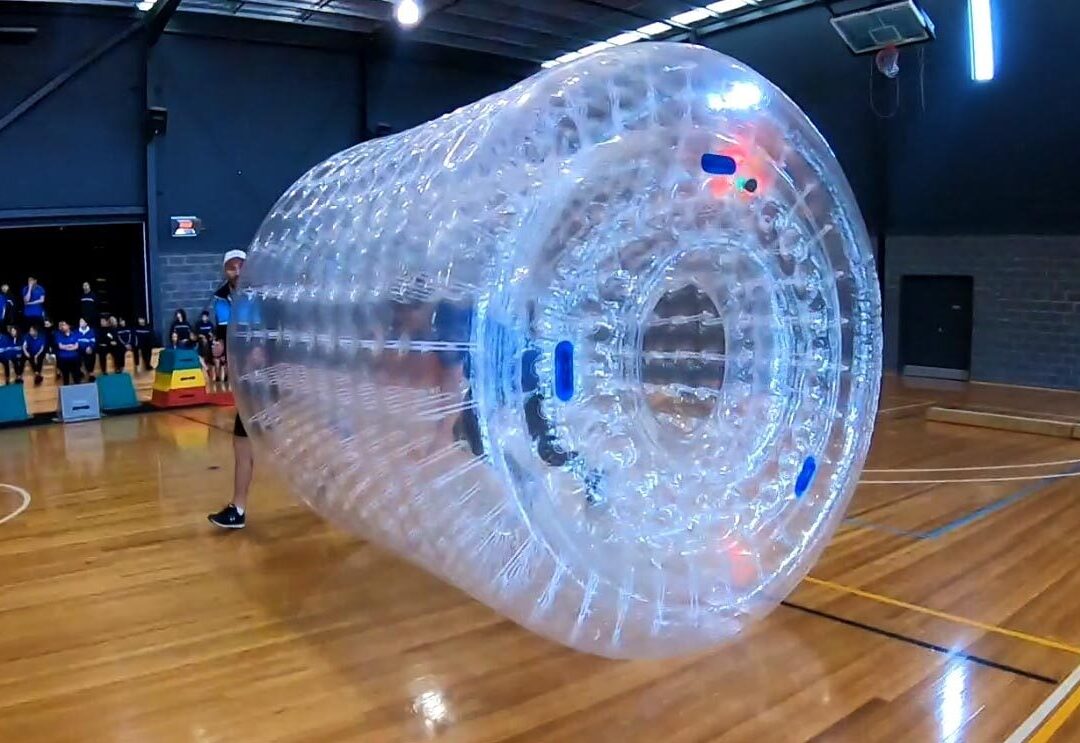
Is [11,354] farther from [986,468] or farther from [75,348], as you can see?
[986,468]

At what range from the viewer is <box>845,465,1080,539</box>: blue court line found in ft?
14.1

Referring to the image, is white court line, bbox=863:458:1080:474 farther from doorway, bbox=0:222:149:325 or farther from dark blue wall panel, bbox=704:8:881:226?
doorway, bbox=0:222:149:325

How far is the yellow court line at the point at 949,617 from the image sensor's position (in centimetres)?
303

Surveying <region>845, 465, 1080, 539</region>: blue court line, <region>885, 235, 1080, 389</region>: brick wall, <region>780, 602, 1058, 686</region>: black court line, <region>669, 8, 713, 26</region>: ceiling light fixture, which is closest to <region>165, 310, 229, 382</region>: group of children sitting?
<region>669, 8, 713, 26</region>: ceiling light fixture

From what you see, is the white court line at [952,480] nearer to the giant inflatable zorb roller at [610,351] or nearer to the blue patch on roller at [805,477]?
the giant inflatable zorb roller at [610,351]

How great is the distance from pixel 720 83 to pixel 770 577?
1.38m

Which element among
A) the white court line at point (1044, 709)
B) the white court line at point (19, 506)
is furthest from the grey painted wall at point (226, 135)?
the white court line at point (1044, 709)

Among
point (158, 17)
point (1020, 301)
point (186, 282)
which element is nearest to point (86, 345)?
point (186, 282)

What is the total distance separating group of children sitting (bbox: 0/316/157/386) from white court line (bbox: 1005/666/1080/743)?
884 centimetres

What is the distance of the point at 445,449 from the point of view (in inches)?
90.4

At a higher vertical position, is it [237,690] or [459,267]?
[459,267]


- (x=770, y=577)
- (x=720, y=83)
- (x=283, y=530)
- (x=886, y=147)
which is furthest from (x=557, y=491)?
(x=886, y=147)

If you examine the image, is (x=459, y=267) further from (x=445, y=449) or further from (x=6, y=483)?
(x=6, y=483)

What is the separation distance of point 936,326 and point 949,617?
7.93m
